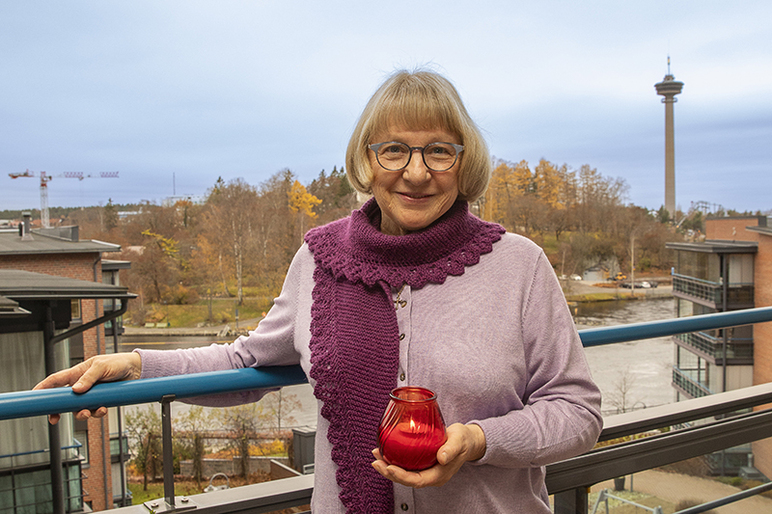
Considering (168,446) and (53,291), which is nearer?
(168,446)

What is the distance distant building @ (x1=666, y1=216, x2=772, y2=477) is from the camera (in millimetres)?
16297

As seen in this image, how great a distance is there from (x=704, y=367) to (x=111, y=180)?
142 feet

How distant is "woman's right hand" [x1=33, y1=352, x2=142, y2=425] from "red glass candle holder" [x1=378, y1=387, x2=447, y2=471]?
22.0 inches

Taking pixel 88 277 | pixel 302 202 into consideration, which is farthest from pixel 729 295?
pixel 88 277

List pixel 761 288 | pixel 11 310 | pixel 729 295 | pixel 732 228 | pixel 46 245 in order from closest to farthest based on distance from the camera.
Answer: pixel 11 310 → pixel 46 245 → pixel 761 288 → pixel 729 295 → pixel 732 228

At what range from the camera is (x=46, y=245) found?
1109cm

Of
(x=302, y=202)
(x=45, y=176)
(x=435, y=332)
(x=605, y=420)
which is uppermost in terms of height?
(x=45, y=176)

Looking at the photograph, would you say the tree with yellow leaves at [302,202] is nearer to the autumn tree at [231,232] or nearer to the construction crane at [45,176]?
the autumn tree at [231,232]

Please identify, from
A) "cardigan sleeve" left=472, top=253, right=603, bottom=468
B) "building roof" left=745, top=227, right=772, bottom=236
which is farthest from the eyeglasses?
"building roof" left=745, top=227, right=772, bottom=236

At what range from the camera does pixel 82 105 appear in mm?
50719

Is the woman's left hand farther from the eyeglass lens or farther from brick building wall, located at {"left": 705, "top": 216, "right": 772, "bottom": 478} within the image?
brick building wall, located at {"left": 705, "top": 216, "right": 772, "bottom": 478}

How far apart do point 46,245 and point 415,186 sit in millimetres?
11946

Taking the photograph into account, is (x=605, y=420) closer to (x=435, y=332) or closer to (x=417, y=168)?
(x=435, y=332)

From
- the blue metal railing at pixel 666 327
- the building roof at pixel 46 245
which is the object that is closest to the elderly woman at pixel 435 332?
the blue metal railing at pixel 666 327
